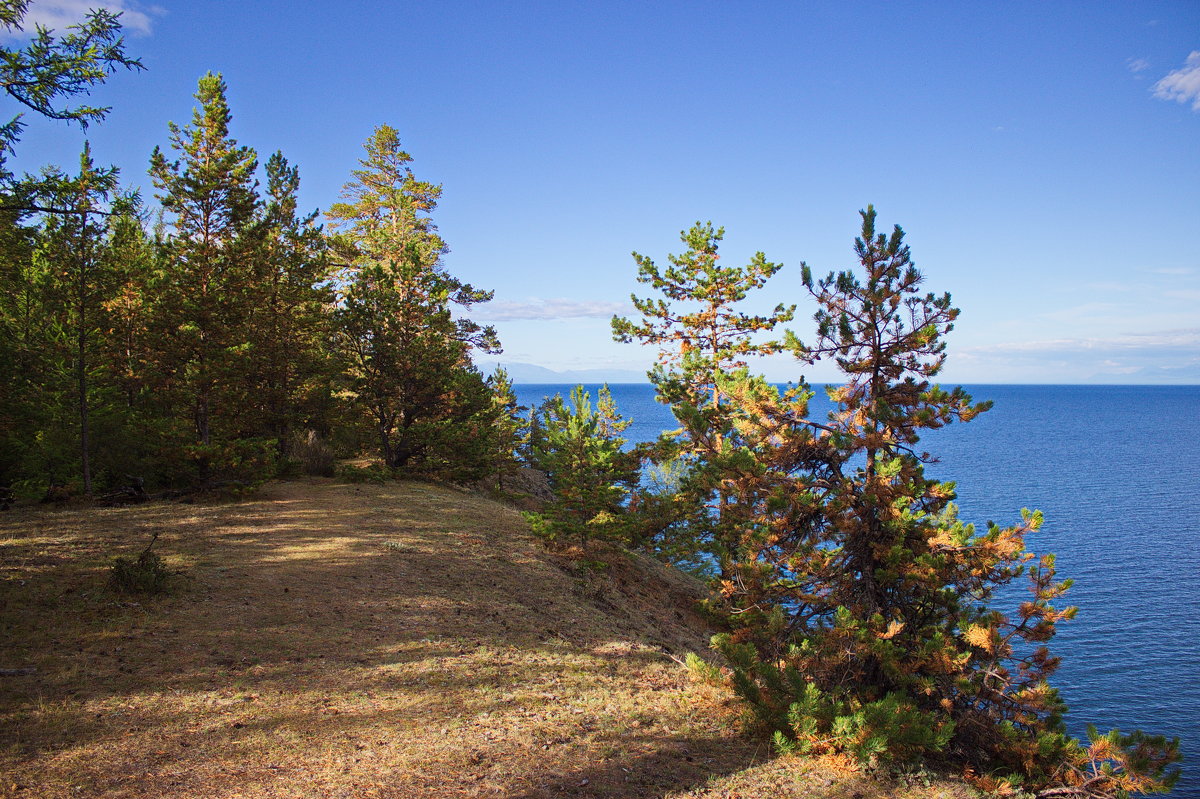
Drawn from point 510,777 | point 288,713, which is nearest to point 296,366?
point 288,713

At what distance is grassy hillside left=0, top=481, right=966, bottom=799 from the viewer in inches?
226

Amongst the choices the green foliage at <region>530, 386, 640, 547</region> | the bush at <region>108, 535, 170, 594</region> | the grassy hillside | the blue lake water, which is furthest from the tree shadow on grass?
the blue lake water

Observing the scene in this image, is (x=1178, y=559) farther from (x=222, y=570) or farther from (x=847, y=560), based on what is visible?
(x=222, y=570)

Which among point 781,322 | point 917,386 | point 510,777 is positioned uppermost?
point 781,322

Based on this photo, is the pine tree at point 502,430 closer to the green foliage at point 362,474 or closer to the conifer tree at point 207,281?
the green foliage at point 362,474

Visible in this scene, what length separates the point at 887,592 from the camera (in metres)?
9.75

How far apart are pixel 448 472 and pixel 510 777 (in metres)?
16.5

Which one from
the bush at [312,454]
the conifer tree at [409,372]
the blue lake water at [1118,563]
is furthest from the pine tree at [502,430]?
the blue lake water at [1118,563]

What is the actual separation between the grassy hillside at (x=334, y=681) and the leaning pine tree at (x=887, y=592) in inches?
38.7

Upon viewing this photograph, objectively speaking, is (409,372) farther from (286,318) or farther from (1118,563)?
(1118,563)

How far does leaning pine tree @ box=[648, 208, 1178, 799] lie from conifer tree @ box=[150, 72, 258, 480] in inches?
520

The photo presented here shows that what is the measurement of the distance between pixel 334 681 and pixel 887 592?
809 centimetres

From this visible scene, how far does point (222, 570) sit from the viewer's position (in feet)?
34.0

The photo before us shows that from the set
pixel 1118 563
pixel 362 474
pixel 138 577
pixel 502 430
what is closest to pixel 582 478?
pixel 138 577
